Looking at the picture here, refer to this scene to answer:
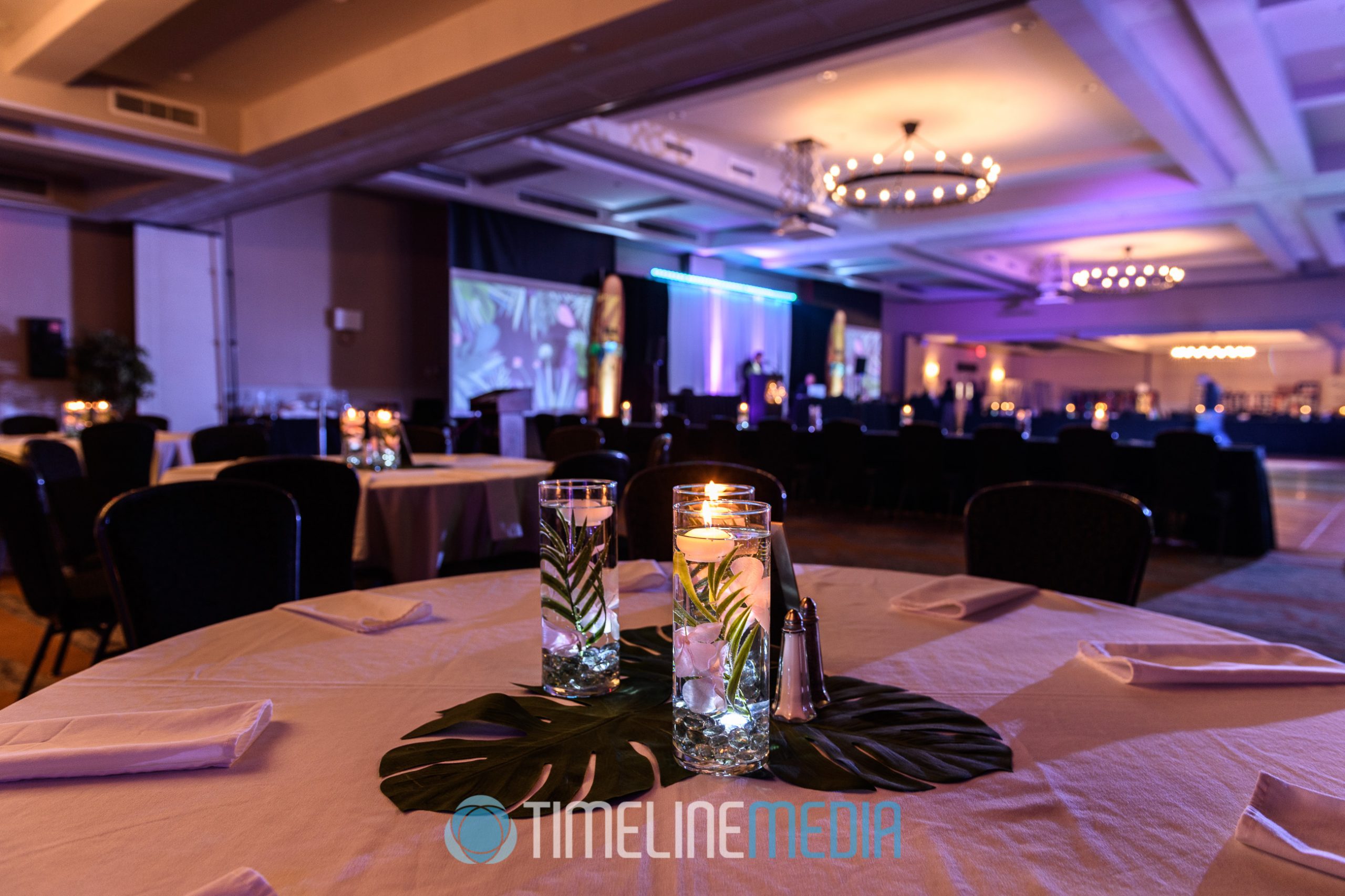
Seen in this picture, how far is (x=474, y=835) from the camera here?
0.65 m

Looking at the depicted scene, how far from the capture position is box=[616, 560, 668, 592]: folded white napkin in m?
1.48

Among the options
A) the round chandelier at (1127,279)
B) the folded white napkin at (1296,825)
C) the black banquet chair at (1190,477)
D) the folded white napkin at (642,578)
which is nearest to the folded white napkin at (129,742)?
the folded white napkin at (642,578)

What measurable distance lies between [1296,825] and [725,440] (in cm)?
707

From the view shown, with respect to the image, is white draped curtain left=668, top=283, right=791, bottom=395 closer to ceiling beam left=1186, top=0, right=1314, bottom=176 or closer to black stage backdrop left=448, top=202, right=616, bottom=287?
black stage backdrop left=448, top=202, right=616, bottom=287

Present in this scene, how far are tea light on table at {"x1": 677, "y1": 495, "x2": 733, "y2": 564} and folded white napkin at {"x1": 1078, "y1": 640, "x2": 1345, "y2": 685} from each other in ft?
2.03

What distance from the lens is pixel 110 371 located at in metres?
8.06

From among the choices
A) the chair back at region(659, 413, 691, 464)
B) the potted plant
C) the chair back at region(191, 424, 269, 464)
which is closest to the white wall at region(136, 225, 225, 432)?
the potted plant

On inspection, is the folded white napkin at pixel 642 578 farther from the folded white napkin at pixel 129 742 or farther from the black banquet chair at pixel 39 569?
the black banquet chair at pixel 39 569

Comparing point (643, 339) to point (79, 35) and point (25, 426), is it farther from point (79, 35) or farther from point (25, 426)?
point (79, 35)

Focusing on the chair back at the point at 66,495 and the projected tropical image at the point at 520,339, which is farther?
the projected tropical image at the point at 520,339

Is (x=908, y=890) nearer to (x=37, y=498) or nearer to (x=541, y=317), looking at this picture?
(x=37, y=498)

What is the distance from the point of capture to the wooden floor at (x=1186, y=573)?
3.54 metres

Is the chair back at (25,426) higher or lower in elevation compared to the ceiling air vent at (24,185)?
lower

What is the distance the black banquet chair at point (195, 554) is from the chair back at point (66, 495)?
198 cm
